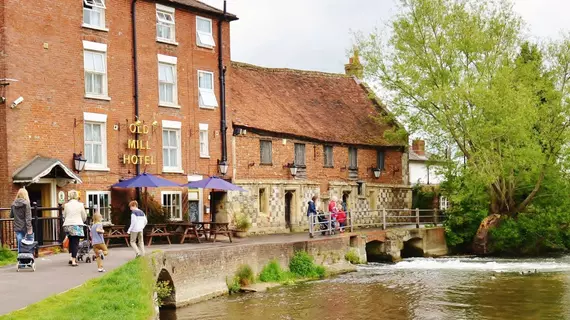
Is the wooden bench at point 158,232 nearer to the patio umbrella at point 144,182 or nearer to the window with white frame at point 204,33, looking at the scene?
the patio umbrella at point 144,182

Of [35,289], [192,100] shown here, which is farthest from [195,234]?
[35,289]

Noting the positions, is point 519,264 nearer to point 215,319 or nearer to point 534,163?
point 534,163

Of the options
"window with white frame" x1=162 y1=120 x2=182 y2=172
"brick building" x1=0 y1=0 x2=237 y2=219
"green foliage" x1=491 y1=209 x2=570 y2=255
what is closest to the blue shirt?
"brick building" x1=0 y1=0 x2=237 y2=219

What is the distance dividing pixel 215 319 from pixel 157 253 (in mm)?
2406

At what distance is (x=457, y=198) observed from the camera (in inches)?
1491

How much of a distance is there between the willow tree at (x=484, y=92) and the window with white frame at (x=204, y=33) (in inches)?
416

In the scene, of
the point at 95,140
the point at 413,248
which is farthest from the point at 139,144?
the point at 413,248

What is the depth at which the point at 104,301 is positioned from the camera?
14086 mm

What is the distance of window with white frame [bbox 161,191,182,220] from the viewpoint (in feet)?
103

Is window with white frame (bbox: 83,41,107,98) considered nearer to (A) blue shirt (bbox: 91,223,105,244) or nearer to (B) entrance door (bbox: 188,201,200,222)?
(B) entrance door (bbox: 188,201,200,222)

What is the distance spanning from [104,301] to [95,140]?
50.9 ft

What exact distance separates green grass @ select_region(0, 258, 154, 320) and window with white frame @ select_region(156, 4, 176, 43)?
16.1 meters

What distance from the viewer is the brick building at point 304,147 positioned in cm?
3591

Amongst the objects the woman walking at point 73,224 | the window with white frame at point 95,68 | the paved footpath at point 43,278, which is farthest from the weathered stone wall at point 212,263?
the window with white frame at point 95,68
